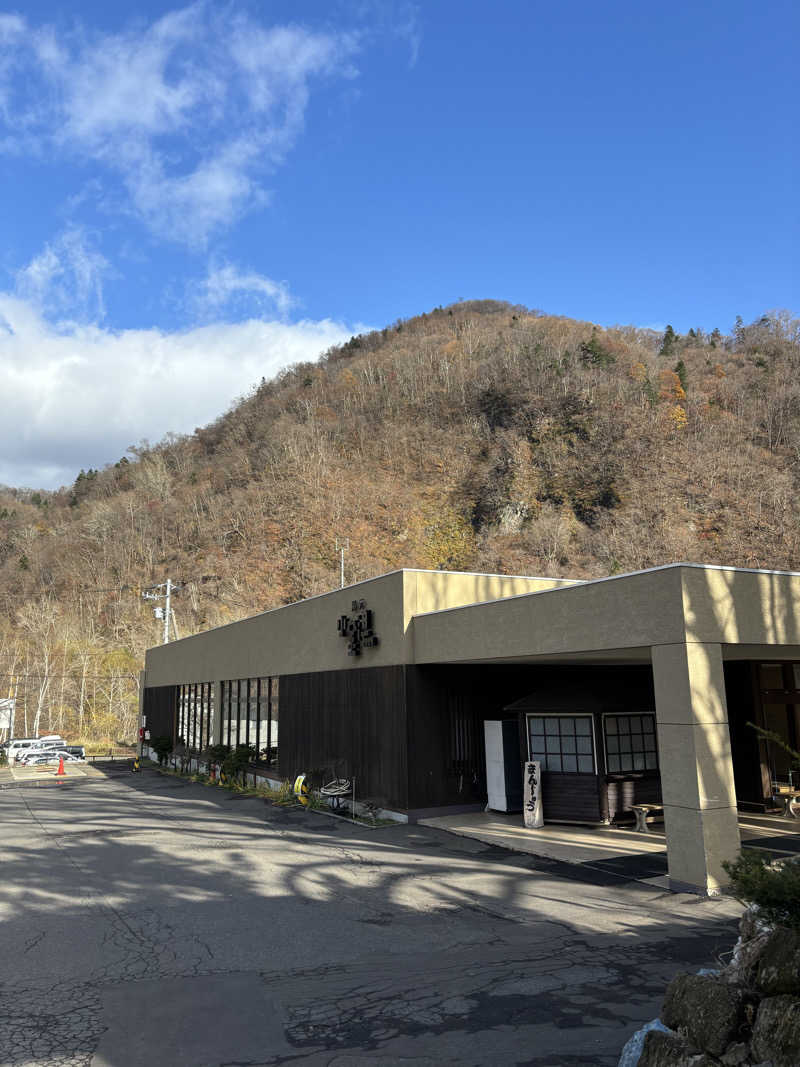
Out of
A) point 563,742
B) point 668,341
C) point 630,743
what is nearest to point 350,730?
point 563,742

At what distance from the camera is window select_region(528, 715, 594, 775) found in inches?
548

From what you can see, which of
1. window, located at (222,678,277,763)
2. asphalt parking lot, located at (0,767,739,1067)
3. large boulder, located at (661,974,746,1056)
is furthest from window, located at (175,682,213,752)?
large boulder, located at (661,974,746,1056)

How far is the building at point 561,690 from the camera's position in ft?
31.0

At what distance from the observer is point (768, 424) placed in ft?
223

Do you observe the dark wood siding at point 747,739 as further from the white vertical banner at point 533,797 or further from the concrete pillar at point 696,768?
the concrete pillar at point 696,768

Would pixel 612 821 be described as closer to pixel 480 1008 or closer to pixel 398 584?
pixel 398 584

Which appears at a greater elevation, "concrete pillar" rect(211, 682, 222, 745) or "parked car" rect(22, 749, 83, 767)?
"concrete pillar" rect(211, 682, 222, 745)

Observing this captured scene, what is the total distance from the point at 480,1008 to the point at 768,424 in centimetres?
7247

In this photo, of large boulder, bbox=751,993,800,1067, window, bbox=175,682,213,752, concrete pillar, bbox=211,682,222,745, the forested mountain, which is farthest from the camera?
the forested mountain

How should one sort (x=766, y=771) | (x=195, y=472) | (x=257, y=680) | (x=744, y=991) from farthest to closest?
(x=195, y=472) < (x=257, y=680) < (x=766, y=771) < (x=744, y=991)

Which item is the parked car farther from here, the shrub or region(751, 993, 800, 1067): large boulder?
region(751, 993, 800, 1067): large boulder

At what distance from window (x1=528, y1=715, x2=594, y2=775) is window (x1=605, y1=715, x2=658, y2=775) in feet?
1.29

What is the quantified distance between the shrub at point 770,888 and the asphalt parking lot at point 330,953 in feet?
5.06

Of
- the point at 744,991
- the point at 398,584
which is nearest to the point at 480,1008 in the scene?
the point at 744,991
